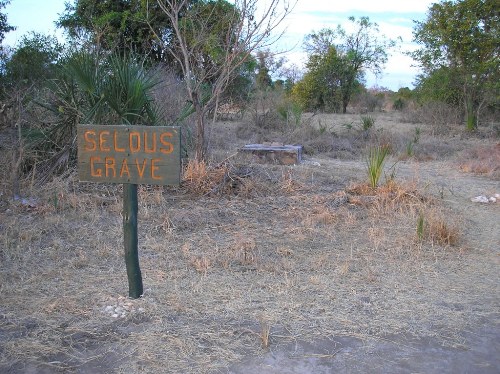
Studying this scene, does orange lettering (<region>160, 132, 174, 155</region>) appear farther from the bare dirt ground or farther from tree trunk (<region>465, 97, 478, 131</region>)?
tree trunk (<region>465, 97, 478, 131</region>)

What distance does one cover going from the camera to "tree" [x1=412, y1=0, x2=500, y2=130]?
17.5 m

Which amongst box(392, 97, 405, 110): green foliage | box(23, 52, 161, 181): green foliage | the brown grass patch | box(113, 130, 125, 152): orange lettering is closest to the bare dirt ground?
box(23, 52, 161, 181): green foliage

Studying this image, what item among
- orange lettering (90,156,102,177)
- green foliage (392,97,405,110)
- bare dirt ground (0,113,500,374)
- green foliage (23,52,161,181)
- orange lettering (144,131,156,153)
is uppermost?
green foliage (392,97,405,110)

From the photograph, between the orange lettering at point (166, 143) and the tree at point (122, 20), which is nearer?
the orange lettering at point (166, 143)

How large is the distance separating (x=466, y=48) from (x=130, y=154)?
54.0 ft

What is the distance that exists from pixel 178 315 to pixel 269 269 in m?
1.22

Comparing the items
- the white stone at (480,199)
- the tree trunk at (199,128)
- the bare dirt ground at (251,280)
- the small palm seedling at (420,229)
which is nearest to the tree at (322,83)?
the tree trunk at (199,128)

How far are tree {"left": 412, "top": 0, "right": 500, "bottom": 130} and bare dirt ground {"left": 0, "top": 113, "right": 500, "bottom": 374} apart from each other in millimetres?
11022

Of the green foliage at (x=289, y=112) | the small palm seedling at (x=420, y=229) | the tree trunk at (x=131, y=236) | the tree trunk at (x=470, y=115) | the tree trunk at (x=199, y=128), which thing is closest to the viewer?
the tree trunk at (x=131, y=236)

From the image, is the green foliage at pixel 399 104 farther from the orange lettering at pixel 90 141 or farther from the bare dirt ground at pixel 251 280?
the orange lettering at pixel 90 141

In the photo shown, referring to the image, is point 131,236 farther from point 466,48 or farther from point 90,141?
point 466,48

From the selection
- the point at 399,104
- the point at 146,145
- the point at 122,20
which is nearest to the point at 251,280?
the point at 146,145

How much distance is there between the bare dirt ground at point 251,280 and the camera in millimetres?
3346

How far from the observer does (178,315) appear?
3879 millimetres
